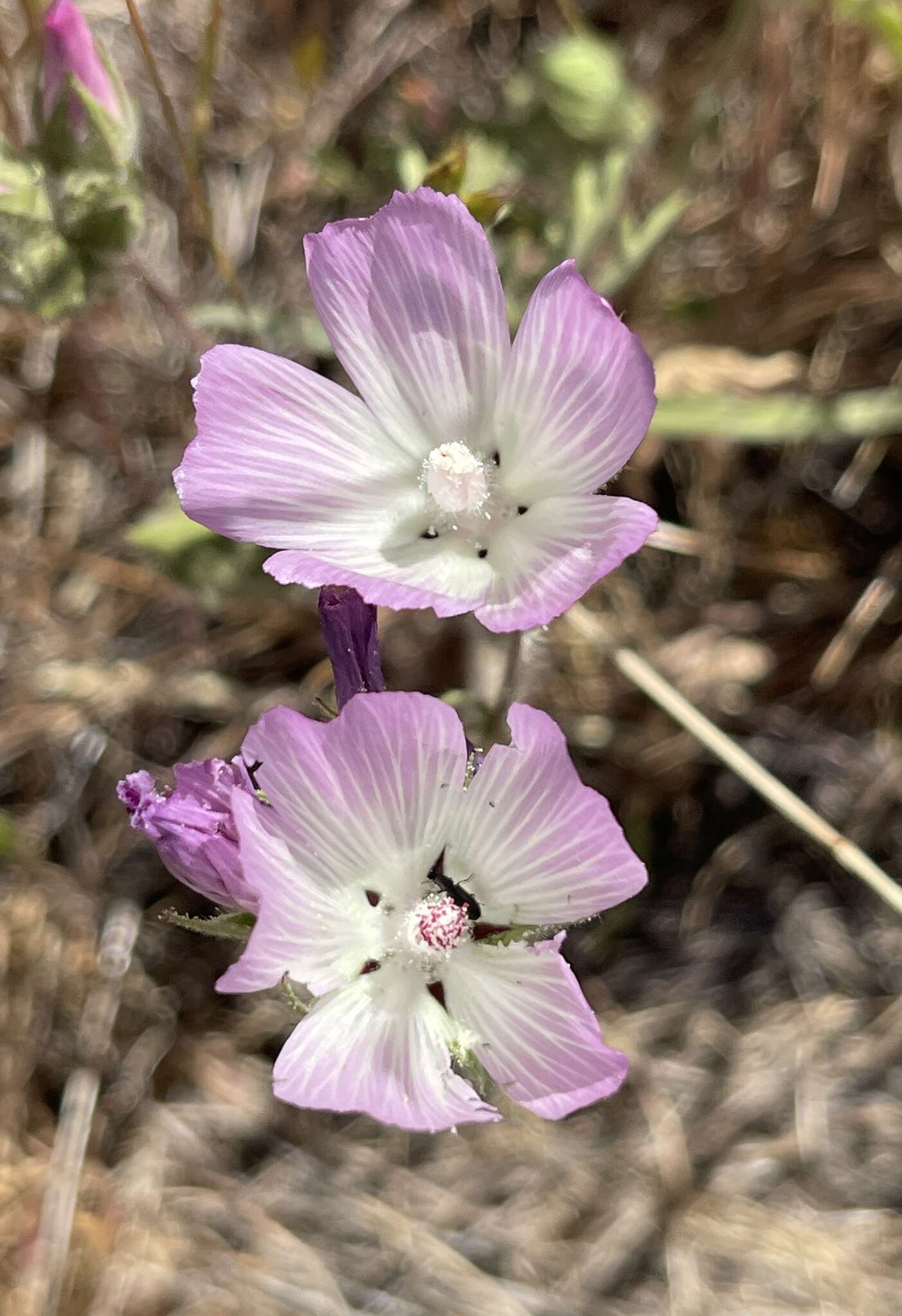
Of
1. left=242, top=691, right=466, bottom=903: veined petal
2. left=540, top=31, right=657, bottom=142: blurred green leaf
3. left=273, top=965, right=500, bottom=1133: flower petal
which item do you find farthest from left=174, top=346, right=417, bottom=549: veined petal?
left=540, top=31, right=657, bottom=142: blurred green leaf

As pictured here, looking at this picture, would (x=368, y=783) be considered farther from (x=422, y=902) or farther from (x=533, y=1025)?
(x=533, y=1025)

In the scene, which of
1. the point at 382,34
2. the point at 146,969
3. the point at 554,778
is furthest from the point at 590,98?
the point at 146,969

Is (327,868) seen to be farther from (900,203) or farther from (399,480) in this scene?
(900,203)

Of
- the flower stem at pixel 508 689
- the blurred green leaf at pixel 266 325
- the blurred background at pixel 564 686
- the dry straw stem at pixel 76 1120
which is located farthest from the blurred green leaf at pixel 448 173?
the dry straw stem at pixel 76 1120

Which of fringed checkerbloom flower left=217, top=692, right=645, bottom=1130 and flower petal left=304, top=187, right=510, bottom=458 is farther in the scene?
flower petal left=304, top=187, right=510, bottom=458

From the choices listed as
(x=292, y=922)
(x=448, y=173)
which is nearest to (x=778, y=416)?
(x=448, y=173)

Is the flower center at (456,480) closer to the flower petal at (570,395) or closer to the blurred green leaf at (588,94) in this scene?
the flower petal at (570,395)

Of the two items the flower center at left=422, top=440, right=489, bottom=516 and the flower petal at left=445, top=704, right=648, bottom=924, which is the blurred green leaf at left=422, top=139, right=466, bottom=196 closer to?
the flower center at left=422, top=440, right=489, bottom=516
